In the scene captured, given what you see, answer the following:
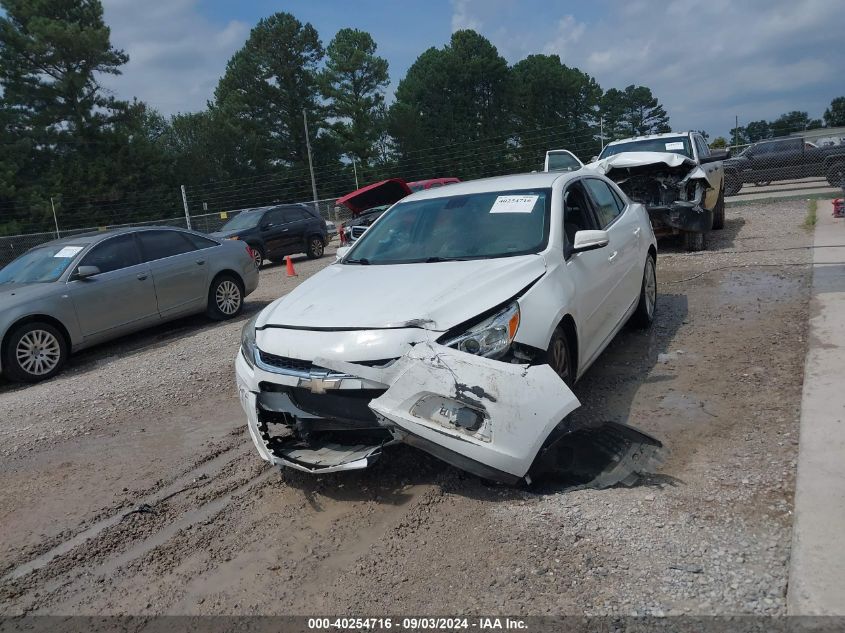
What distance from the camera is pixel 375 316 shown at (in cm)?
370

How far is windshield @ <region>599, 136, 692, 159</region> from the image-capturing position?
12320 mm

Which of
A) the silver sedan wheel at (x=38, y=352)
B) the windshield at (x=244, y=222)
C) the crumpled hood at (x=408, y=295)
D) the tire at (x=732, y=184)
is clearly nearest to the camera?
the crumpled hood at (x=408, y=295)

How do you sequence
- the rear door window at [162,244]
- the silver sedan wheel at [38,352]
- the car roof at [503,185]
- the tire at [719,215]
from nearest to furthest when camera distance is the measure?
the car roof at [503,185], the silver sedan wheel at [38,352], the rear door window at [162,244], the tire at [719,215]

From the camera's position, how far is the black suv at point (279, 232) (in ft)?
54.6

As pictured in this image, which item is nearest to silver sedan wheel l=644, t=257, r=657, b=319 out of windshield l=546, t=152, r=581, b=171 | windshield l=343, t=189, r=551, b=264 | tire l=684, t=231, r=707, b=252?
windshield l=343, t=189, r=551, b=264

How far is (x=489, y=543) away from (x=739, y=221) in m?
13.4

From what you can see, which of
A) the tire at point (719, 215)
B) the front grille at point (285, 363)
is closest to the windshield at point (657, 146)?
the tire at point (719, 215)

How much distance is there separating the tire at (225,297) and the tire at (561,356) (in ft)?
21.6

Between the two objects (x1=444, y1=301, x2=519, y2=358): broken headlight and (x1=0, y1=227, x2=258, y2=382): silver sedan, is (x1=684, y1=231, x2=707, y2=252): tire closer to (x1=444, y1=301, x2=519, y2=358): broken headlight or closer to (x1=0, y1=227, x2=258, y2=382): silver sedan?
(x1=0, y1=227, x2=258, y2=382): silver sedan

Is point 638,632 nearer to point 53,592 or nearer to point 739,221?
point 53,592

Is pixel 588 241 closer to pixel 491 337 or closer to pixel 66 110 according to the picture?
pixel 491 337

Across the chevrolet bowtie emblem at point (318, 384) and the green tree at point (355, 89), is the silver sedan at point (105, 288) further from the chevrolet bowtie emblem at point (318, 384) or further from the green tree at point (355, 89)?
the green tree at point (355, 89)

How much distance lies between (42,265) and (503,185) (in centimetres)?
619

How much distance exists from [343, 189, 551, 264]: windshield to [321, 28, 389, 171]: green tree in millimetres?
45092
